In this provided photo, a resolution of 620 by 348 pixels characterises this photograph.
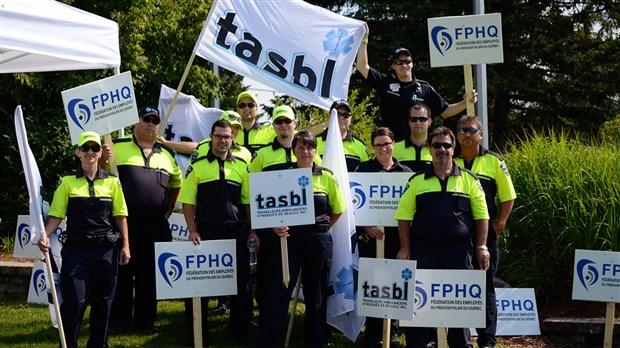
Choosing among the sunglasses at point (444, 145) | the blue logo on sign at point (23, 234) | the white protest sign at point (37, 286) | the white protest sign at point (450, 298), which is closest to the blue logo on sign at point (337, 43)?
the sunglasses at point (444, 145)

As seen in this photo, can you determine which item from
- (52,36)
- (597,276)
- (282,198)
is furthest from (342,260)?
(52,36)

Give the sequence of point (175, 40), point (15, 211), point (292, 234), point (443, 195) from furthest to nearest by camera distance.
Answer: point (175, 40) < point (15, 211) < point (292, 234) < point (443, 195)

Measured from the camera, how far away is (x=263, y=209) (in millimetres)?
7988

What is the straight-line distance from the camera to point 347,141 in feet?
30.6

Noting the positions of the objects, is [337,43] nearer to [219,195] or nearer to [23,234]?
[219,195]

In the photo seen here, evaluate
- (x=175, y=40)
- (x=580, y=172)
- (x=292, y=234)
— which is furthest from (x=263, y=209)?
(x=175, y=40)

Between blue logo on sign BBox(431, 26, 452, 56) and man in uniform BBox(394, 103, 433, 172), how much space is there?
3.47ft

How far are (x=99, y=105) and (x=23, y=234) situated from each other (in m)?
2.35

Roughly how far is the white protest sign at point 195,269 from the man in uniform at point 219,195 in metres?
0.34

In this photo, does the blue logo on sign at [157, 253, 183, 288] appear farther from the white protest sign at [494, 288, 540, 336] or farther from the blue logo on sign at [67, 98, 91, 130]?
the white protest sign at [494, 288, 540, 336]

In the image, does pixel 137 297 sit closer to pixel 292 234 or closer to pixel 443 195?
pixel 292 234

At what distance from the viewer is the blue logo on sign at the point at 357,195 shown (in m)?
→ 8.46

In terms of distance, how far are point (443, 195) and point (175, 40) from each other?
9.93 metres

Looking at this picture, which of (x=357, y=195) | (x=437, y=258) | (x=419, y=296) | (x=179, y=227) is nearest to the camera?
(x=419, y=296)
